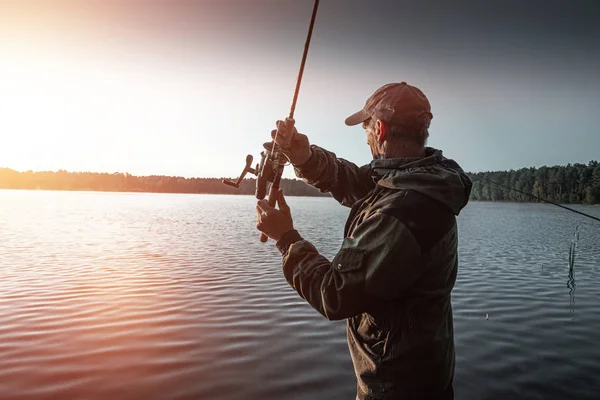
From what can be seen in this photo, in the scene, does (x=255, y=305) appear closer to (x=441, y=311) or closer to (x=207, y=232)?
(x=441, y=311)

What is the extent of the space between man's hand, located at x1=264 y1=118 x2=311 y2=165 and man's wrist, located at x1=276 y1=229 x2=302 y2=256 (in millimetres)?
1126

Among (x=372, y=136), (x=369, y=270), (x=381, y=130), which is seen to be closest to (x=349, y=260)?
(x=369, y=270)

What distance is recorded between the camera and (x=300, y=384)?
7.55 m

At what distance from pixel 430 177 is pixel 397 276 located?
0.69 m

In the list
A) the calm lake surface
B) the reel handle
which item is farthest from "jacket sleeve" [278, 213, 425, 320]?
the calm lake surface

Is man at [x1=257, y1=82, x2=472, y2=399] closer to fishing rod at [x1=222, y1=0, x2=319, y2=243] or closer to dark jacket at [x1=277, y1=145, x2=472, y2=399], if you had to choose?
dark jacket at [x1=277, y1=145, x2=472, y2=399]

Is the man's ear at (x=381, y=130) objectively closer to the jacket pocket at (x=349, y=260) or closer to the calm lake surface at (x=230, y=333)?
the jacket pocket at (x=349, y=260)

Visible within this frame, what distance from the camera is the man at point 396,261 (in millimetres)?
2840

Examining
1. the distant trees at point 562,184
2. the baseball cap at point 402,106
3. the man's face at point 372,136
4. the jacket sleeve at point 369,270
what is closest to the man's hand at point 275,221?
the jacket sleeve at point 369,270

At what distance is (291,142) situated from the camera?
4.62 meters

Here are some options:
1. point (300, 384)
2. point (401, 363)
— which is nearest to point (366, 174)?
point (401, 363)

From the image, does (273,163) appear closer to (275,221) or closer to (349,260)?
(275,221)

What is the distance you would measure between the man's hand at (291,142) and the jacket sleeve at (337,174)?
11 cm

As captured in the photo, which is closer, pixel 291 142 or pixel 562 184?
pixel 291 142
